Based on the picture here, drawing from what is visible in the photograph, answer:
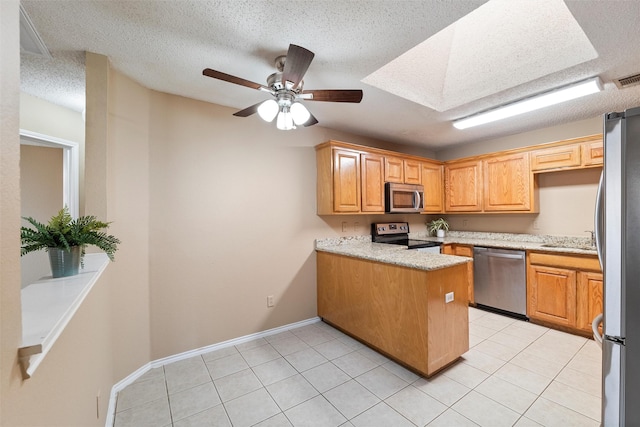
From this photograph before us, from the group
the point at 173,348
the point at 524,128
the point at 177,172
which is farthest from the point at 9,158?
the point at 524,128

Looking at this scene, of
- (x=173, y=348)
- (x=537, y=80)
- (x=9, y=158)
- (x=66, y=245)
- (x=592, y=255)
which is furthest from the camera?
(x=592, y=255)

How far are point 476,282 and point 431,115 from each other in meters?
2.31

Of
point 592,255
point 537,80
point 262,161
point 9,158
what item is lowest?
point 592,255

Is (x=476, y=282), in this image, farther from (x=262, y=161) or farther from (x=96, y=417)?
(x=96, y=417)

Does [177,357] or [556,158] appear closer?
[177,357]

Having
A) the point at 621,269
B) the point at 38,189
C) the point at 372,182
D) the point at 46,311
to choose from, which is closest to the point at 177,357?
the point at 46,311

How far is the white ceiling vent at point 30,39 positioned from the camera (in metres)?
1.44

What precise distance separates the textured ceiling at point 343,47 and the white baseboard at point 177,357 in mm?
2419

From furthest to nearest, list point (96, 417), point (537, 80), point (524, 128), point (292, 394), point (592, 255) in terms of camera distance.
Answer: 1. point (524, 128)
2. point (592, 255)
3. point (537, 80)
4. point (292, 394)
5. point (96, 417)

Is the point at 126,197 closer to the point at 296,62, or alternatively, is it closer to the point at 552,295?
the point at 296,62

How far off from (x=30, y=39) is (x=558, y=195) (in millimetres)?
5292

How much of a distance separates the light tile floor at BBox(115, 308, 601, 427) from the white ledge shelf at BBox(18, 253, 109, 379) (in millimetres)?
1141

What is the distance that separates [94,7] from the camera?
1418 mm

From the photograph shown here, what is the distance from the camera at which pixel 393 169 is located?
369 centimetres
